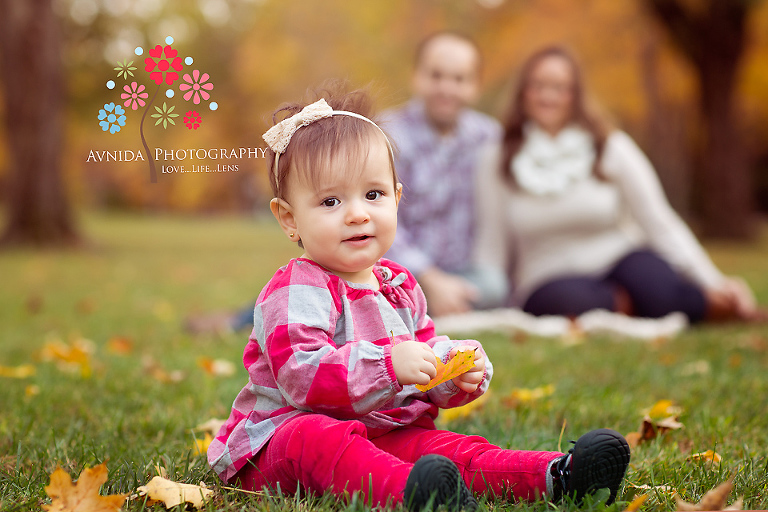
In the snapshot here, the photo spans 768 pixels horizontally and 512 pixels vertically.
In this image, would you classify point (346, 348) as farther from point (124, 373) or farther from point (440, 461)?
point (124, 373)

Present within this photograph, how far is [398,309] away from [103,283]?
19.0 ft

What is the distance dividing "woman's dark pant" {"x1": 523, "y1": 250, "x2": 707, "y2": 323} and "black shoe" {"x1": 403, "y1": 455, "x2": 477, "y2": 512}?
125 inches

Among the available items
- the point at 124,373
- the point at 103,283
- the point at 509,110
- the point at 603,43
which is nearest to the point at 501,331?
the point at 509,110

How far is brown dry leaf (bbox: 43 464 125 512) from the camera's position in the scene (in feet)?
4.49

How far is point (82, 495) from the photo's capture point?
141 cm

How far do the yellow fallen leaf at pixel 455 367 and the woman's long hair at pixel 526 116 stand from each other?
129 inches

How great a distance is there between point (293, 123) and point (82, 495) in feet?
2.90

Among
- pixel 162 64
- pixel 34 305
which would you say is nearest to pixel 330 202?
pixel 162 64

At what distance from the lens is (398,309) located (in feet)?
5.59

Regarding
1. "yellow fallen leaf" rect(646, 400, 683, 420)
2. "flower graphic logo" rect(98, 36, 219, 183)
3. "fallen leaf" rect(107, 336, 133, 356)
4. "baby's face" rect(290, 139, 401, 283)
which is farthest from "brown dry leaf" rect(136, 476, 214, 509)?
"fallen leaf" rect(107, 336, 133, 356)

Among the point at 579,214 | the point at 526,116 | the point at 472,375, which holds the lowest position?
the point at 472,375

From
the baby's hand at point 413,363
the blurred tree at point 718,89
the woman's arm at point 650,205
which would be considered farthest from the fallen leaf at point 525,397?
the blurred tree at point 718,89

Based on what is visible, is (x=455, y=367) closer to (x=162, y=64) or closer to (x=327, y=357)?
(x=327, y=357)

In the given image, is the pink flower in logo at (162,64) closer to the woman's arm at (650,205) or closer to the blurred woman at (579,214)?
the blurred woman at (579,214)
